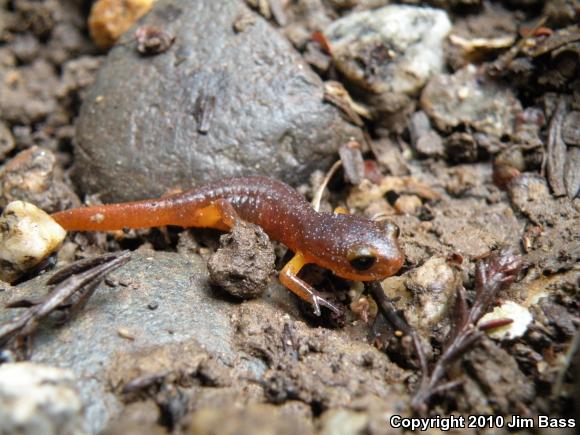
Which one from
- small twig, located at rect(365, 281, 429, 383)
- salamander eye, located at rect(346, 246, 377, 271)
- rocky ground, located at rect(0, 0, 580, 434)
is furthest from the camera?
salamander eye, located at rect(346, 246, 377, 271)

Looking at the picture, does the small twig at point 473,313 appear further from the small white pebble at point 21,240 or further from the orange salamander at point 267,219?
the small white pebble at point 21,240

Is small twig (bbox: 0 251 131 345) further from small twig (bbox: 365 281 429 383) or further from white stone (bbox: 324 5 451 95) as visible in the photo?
white stone (bbox: 324 5 451 95)

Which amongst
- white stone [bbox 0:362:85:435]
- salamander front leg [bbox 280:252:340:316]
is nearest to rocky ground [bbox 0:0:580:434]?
white stone [bbox 0:362:85:435]

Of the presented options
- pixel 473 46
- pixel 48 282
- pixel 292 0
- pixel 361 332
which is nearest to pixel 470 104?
pixel 473 46

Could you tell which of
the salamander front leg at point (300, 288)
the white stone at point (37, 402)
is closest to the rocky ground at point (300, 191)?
the white stone at point (37, 402)

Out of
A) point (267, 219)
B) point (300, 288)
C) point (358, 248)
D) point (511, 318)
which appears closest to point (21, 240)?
point (267, 219)

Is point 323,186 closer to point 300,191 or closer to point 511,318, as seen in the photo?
A: point 300,191

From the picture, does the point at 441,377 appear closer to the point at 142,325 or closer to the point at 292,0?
the point at 142,325
